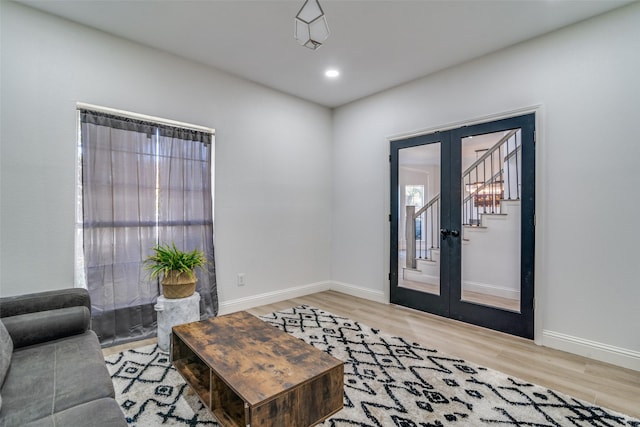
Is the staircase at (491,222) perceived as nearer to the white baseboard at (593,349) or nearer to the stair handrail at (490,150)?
the stair handrail at (490,150)

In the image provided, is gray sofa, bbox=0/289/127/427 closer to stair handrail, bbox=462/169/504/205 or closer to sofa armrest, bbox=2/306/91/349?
sofa armrest, bbox=2/306/91/349

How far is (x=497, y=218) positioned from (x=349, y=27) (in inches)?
98.2

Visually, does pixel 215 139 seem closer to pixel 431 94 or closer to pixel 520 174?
pixel 431 94

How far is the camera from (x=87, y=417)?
3.87 feet

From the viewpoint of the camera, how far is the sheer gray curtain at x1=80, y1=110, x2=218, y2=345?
9.09ft

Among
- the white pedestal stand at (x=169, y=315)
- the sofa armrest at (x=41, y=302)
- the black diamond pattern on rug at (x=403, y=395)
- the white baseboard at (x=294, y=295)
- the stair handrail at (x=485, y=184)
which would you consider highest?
the stair handrail at (x=485, y=184)

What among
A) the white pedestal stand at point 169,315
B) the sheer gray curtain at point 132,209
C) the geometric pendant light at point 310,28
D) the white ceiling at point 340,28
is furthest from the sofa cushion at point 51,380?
the white ceiling at point 340,28

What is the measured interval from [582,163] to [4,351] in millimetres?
4138

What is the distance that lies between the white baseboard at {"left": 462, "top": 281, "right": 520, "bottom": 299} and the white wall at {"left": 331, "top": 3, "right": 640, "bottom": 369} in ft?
1.21

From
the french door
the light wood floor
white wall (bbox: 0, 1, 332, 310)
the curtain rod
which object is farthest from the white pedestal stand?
the french door

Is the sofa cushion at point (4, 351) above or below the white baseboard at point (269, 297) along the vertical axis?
above

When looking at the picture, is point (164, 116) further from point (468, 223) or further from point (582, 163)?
point (582, 163)

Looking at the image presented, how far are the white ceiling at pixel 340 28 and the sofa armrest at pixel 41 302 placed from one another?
2.24 metres

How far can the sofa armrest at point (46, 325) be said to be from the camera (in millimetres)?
1798
